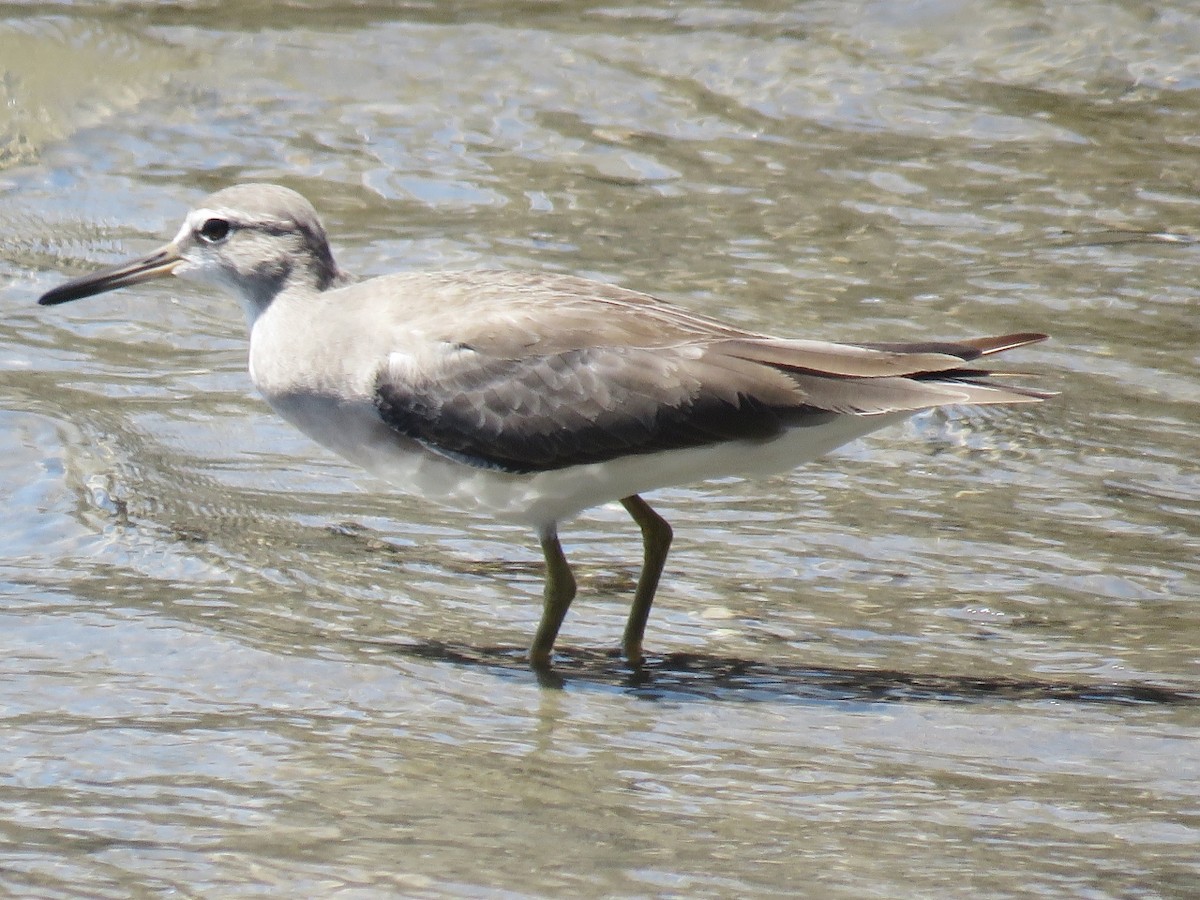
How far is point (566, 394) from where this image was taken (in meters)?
5.84

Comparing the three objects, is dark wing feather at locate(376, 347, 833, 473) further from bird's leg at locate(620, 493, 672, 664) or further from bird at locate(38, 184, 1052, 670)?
bird's leg at locate(620, 493, 672, 664)

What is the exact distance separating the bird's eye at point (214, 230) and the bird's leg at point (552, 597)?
1.68m

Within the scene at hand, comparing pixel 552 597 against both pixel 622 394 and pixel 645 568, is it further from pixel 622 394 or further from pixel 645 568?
pixel 622 394

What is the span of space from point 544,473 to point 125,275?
6.53ft

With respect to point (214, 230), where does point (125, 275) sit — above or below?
below

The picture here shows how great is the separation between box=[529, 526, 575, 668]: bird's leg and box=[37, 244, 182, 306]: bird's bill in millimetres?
1861

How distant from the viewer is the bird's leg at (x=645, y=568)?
19.7 feet

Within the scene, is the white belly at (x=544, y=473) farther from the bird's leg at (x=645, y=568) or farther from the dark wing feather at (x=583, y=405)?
the bird's leg at (x=645, y=568)

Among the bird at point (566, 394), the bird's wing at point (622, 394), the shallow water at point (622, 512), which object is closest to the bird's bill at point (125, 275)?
the shallow water at point (622, 512)

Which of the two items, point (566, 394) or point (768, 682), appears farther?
point (566, 394)

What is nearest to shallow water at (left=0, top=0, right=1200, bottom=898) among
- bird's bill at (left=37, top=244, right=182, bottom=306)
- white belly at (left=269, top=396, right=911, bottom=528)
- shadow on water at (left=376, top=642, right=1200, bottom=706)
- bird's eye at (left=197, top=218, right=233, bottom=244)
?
shadow on water at (left=376, top=642, right=1200, bottom=706)

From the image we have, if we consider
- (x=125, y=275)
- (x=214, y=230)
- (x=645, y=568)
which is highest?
(x=214, y=230)

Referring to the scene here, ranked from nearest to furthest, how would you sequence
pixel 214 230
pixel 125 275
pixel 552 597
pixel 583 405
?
1. pixel 583 405
2. pixel 552 597
3. pixel 214 230
4. pixel 125 275

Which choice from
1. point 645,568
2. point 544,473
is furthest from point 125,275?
point 645,568
